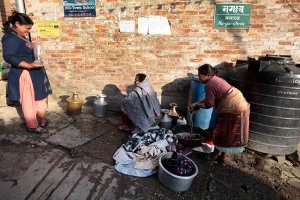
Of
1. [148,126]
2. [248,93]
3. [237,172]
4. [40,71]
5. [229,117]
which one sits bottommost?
[237,172]

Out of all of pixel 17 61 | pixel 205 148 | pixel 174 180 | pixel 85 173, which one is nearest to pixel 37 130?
pixel 17 61

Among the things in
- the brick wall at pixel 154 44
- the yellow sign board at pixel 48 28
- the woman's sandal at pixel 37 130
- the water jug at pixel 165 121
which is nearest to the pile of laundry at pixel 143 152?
the water jug at pixel 165 121

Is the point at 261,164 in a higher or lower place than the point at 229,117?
lower

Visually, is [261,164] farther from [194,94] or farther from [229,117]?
[194,94]

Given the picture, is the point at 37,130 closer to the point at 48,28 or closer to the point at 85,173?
the point at 85,173

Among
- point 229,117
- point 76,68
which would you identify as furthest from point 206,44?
point 76,68

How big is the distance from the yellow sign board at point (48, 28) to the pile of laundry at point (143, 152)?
312cm

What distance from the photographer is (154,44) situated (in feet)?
15.9

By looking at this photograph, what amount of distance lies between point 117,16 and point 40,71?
202 cm

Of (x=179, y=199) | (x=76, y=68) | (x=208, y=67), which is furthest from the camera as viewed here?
(x=76, y=68)

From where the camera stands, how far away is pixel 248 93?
3.79 meters

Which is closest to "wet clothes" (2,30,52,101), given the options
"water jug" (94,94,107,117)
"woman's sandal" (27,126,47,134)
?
"woman's sandal" (27,126,47,134)

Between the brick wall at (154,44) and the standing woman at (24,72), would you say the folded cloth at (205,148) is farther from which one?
the standing woman at (24,72)

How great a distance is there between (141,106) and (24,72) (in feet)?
6.85
